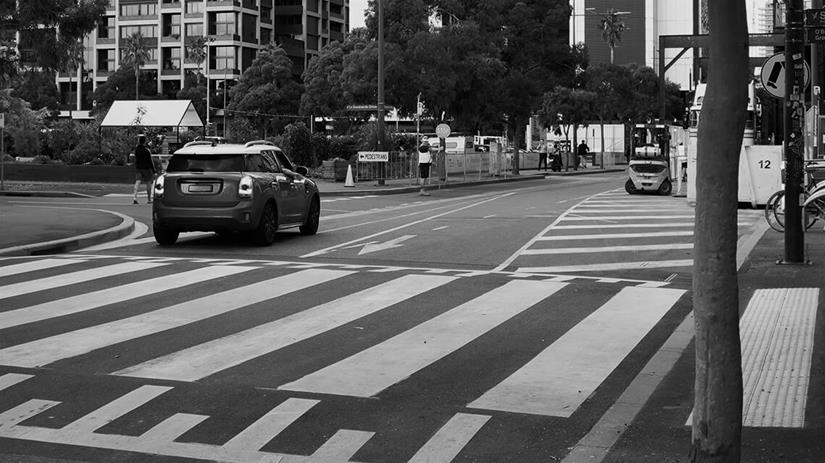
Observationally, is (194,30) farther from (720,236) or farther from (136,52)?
(720,236)

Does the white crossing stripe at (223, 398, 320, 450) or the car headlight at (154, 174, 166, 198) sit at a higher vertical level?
the car headlight at (154, 174, 166, 198)

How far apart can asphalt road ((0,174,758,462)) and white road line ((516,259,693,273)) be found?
0.18 feet

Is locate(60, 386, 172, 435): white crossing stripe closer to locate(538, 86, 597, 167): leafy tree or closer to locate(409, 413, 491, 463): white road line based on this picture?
locate(409, 413, 491, 463): white road line

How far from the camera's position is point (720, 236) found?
5031 mm

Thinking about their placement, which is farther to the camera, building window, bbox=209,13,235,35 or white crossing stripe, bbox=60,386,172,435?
building window, bbox=209,13,235,35

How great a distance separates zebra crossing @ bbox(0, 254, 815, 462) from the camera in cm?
660

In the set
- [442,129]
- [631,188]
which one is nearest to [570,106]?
[442,129]

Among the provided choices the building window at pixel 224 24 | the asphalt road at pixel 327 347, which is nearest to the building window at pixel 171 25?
the building window at pixel 224 24

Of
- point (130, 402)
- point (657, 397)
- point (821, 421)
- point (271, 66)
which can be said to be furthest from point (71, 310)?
point (271, 66)

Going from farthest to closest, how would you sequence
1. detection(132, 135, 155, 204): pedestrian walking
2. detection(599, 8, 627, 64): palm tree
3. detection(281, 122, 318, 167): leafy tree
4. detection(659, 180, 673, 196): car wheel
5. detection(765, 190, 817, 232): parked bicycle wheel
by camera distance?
detection(599, 8, 627, 64): palm tree, detection(281, 122, 318, 167): leafy tree, detection(659, 180, 673, 196): car wheel, detection(132, 135, 155, 204): pedestrian walking, detection(765, 190, 817, 232): parked bicycle wheel

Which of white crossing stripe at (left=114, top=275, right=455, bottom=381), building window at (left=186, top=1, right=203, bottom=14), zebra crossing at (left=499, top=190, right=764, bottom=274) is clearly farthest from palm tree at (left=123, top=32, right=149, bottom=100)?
white crossing stripe at (left=114, top=275, right=455, bottom=381)

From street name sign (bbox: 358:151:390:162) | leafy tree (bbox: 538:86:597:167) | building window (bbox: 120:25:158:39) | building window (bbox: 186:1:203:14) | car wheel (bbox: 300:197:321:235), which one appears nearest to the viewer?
car wheel (bbox: 300:197:321:235)

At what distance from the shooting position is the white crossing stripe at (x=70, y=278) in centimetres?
1195

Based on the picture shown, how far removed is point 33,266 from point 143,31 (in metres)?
106
